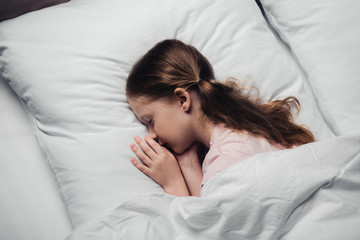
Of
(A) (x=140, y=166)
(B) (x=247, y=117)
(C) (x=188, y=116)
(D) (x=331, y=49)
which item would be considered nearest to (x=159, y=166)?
(A) (x=140, y=166)

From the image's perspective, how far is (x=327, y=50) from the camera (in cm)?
97

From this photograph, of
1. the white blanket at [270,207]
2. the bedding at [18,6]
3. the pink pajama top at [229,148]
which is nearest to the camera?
the white blanket at [270,207]

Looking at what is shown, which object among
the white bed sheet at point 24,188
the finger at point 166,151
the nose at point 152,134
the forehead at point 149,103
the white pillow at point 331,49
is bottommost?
the white bed sheet at point 24,188

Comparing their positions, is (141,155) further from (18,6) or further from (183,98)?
(18,6)

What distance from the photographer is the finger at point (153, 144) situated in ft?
3.05

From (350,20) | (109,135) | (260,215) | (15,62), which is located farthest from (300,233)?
(15,62)

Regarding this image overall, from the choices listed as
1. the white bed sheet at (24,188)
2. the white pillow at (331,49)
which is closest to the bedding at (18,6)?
the white bed sheet at (24,188)

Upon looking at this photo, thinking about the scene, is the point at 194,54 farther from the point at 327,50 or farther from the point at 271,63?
the point at 327,50

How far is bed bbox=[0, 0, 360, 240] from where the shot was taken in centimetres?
71

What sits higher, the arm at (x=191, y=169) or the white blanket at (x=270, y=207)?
the white blanket at (x=270, y=207)

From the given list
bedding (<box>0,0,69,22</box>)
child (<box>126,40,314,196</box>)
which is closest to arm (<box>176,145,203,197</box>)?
child (<box>126,40,314,196</box>)

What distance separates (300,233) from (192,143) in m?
0.40

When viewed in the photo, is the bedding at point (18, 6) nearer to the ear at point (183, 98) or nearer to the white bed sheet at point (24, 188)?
the white bed sheet at point (24, 188)

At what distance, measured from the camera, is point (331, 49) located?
964 mm
